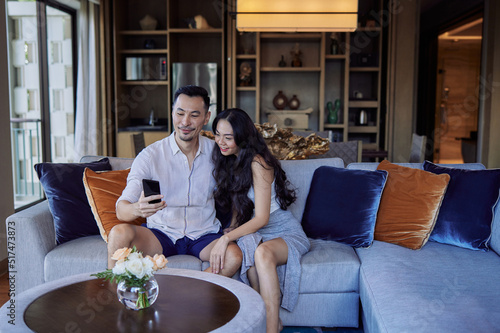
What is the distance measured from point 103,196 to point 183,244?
0.50 meters

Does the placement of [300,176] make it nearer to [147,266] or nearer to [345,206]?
[345,206]

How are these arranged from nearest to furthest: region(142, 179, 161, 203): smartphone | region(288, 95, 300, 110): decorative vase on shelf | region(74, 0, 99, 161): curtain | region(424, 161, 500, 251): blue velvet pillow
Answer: region(142, 179, 161, 203): smartphone < region(424, 161, 500, 251): blue velvet pillow < region(74, 0, 99, 161): curtain < region(288, 95, 300, 110): decorative vase on shelf

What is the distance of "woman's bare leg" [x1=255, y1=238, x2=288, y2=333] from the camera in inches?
84.2

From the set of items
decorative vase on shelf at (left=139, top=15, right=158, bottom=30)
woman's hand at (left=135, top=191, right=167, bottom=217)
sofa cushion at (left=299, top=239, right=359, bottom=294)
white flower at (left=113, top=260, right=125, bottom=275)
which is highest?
decorative vase on shelf at (left=139, top=15, right=158, bottom=30)

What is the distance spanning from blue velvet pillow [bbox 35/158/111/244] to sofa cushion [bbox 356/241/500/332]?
1457 mm

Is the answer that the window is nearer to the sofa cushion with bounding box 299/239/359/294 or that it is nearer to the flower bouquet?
the sofa cushion with bounding box 299/239/359/294

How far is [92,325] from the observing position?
1470 mm

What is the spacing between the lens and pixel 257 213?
240 cm

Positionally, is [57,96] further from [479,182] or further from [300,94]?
[479,182]

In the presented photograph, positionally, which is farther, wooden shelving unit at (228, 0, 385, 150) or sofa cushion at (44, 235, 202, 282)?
wooden shelving unit at (228, 0, 385, 150)

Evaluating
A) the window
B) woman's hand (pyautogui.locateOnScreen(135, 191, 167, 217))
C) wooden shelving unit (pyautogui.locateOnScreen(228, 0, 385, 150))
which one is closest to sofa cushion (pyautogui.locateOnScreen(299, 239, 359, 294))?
woman's hand (pyautogui.locateOnScreen(135, 191, 167, 217))

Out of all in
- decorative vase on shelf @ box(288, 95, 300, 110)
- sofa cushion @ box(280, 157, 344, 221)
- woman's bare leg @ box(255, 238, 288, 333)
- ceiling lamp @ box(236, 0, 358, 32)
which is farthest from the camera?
decorative vase on shelf @ box(288, 95, 300, 110)

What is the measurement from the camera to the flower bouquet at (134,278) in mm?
1530

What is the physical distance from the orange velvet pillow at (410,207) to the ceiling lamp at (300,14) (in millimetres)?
1938
